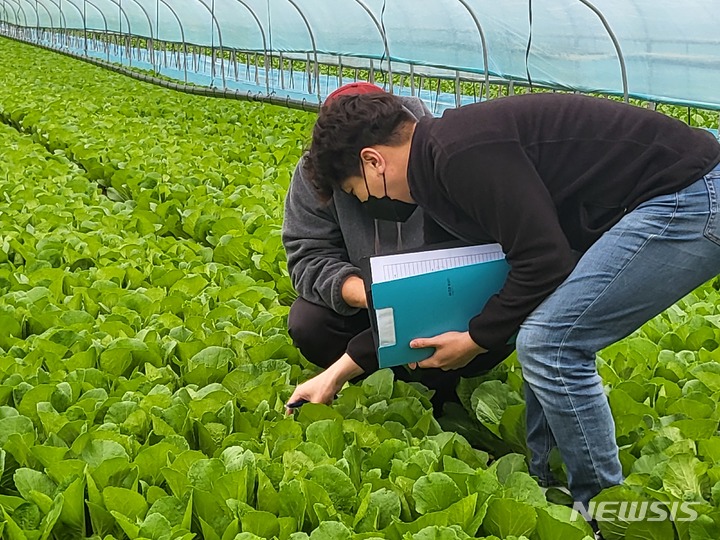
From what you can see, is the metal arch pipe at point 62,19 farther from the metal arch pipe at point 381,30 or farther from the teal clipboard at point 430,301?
the teal clipboard at point 430,301

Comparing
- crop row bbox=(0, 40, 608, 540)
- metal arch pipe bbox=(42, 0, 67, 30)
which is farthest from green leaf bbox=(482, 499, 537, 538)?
metal arch pipe bbox=(42, 0, 67, 30)

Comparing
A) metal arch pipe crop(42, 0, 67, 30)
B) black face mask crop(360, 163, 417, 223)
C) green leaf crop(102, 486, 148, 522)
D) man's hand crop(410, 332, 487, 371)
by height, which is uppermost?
black face mask crop(360, 163, 417, 223)

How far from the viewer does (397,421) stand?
2598mm

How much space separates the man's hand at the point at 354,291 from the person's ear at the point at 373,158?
0.67 meters

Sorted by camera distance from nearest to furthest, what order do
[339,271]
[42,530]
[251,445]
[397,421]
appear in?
[42,530] < [251,445] < [397,421] < [339,271]

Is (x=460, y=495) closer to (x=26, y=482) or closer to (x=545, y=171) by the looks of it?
(x=545, y=171)

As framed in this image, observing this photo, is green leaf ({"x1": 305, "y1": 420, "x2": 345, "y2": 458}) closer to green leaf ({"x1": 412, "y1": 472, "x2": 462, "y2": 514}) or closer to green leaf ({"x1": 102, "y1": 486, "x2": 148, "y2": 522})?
green leaf ({"x1": 412, "y1": 472, "x2": 462, "y2": 514})

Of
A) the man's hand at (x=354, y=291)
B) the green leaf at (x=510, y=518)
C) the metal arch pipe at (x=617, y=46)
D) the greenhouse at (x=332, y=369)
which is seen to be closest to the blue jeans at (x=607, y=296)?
the greenhouse at (x=332, y=369)

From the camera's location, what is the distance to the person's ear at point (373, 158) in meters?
2.21

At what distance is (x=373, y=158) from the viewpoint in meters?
2.22

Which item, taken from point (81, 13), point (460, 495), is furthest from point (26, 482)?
point (81, 13)

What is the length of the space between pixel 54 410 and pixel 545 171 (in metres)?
1.48

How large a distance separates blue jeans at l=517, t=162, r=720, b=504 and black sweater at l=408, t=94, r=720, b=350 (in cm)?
5

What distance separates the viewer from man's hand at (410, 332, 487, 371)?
224 cm
